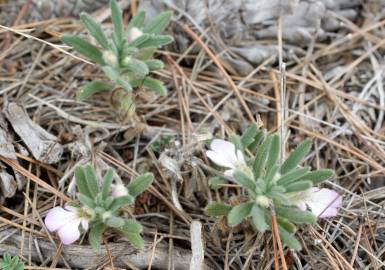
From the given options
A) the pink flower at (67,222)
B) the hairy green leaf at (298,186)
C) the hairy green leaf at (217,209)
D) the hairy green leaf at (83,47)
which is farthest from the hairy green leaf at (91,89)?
the hairy green leaf at (298,186)

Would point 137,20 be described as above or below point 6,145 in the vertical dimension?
above

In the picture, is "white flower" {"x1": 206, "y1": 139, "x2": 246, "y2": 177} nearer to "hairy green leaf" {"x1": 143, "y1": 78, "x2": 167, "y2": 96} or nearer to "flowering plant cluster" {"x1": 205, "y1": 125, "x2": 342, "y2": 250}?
"flowering plant cluster" {"x1": 205, "y1": 125, "x2": 342, "y2": 250}

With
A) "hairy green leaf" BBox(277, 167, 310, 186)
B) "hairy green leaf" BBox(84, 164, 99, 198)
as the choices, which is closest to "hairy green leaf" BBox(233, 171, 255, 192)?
"hairy green leaf" BBox(277, 167, 310, 186)

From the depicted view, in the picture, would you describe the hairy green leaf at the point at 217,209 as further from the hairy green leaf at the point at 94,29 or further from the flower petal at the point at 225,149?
the hairy green leaf at the point at 94,29

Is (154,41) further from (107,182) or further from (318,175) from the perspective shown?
(318,175)

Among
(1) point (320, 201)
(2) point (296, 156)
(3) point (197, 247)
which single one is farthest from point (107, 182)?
(1) point (320, 201)

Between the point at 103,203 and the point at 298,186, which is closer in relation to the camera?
the point at 298,186
